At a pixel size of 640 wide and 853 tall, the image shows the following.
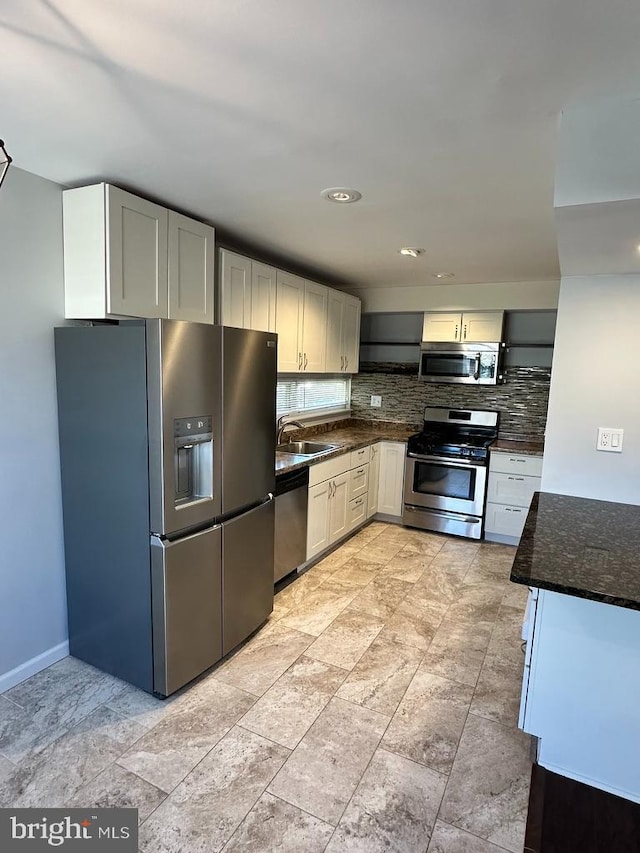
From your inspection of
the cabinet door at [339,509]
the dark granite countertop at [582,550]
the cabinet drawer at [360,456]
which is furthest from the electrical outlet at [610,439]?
the cabinet drawer at [360,456]

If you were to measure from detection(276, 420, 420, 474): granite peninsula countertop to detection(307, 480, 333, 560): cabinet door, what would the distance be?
23cm

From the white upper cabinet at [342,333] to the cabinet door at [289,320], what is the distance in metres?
0.51

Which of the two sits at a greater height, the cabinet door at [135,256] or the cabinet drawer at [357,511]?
the cabinet door at [135,256]

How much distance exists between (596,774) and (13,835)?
1.98 meters

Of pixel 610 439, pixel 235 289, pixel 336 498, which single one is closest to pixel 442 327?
pixel 336 498

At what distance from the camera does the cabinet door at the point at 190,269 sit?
8.07ft

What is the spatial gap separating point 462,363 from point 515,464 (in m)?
1.03

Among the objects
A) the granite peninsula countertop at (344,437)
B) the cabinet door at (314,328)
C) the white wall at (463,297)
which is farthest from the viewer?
the white wall at (463,297)

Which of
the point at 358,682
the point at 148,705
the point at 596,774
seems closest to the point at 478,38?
the point at 596,774

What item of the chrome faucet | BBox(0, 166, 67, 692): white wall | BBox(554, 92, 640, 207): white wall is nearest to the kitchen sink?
the chrome faucet

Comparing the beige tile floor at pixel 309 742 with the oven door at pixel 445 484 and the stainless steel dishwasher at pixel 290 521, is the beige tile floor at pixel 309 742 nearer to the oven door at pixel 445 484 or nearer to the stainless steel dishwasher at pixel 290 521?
the stainless steel dishwasher at pixel 290 521

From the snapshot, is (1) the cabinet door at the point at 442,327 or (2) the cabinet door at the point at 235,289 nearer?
(2) the cabinet door at the point at 235,289

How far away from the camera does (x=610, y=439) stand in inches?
85.4

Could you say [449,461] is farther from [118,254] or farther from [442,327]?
[118,254]
